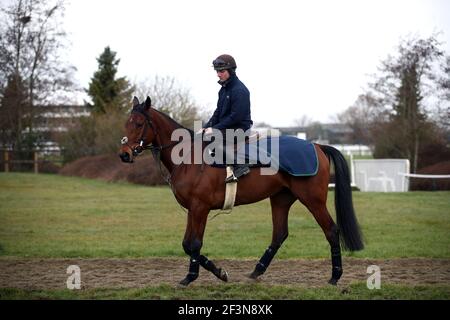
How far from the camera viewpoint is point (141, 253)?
37.7 ft

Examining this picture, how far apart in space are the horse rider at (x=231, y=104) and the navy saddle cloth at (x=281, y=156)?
0.19 m

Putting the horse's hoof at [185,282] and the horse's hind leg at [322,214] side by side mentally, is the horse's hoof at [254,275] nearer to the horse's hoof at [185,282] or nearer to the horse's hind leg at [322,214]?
the horse's hoof at [185,282]

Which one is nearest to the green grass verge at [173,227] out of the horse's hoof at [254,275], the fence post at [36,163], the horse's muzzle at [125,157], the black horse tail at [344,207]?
the black horse tail at [344,207]

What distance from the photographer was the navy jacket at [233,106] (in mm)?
8078

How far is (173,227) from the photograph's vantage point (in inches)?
623

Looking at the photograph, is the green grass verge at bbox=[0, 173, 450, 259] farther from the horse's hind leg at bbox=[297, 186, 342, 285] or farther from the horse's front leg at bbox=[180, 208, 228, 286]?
the horse's front leg at bbox=[180, 208, 228, 286]

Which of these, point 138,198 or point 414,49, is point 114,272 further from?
point 414,49

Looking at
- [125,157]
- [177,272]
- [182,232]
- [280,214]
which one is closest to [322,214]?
[280,214]

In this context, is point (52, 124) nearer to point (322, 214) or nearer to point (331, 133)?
point (322, 214)

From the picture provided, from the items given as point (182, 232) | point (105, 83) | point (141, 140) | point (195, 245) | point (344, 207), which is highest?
point (105, 83)

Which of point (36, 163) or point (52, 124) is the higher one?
point (52, 124)

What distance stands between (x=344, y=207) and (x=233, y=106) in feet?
7.93

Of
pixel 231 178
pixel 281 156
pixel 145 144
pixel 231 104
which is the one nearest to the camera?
pixel 231 178

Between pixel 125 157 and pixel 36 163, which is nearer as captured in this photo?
pixel 125 157
